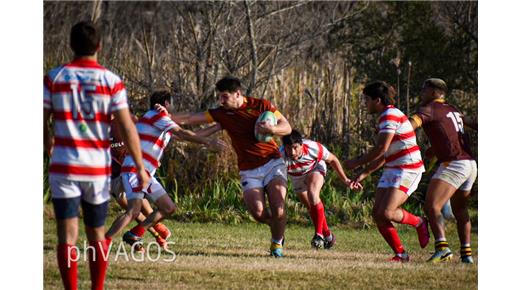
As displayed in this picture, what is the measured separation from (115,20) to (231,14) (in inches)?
153

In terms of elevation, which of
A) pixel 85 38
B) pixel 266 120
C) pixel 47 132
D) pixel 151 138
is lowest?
pixel 151 138

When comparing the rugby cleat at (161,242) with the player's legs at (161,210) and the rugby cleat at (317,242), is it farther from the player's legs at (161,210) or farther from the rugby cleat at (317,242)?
the rugby cleat at (317,242)

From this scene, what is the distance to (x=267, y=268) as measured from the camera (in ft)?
25.8

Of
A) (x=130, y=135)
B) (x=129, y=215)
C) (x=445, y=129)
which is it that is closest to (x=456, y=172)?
(x=445, y=129)

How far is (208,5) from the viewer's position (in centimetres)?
1257

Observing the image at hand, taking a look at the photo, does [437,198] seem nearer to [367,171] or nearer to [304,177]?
[367,171]

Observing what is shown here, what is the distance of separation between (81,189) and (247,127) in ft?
8.14

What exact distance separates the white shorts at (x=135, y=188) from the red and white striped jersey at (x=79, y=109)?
2103 mm

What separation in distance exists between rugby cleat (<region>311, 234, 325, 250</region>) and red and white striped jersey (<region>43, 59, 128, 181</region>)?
11.8ft

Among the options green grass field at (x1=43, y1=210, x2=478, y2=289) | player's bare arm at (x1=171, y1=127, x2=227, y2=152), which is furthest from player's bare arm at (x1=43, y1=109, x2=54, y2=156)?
player's bare arm at (x1=171, y1=127, x2=227, y2=152)

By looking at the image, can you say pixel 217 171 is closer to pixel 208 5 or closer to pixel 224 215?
pixel 224 215

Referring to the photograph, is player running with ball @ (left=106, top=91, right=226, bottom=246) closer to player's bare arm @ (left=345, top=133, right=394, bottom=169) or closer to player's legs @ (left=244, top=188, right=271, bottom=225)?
player's legs @ (left=244, top=188, right=271, bottom=225)

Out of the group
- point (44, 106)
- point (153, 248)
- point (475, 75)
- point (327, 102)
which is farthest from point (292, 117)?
point (44, 106)

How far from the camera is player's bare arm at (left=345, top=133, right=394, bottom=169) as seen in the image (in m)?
7.92
